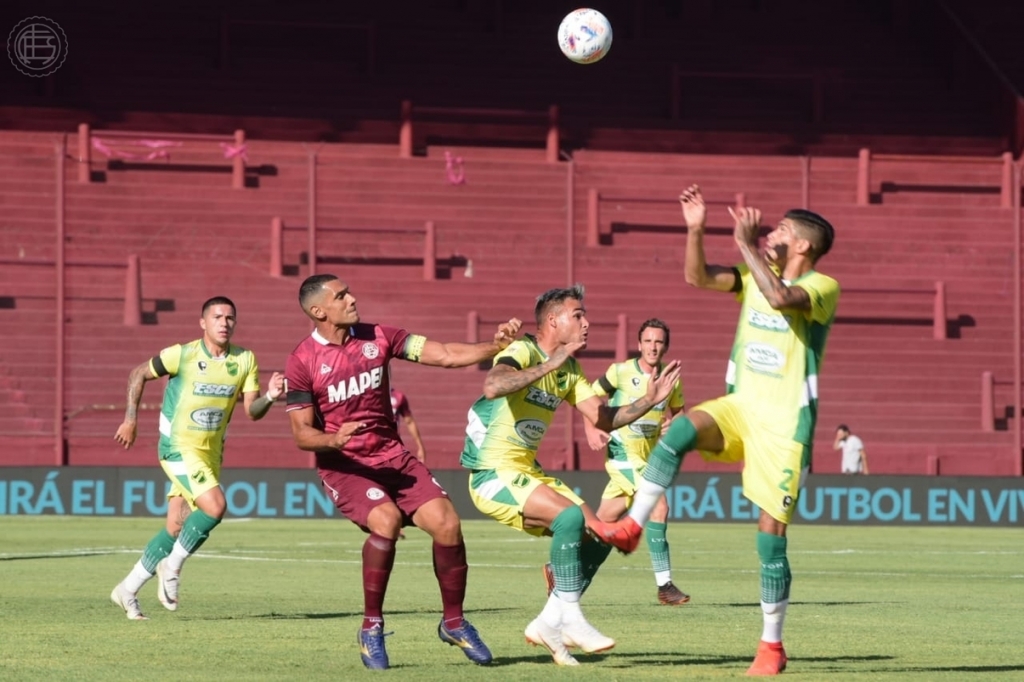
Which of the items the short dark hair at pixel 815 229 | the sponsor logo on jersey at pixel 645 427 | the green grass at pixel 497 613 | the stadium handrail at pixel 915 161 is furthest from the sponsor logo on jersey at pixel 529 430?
the stadium handrail at pixel 915 161

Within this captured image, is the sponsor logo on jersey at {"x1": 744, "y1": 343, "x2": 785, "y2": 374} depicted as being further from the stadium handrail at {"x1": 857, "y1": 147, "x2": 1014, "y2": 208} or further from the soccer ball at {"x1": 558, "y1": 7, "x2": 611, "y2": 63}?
the stadium handrail at {"x1": 857, "y1": 147, "x2": 1014, "y2": 208}

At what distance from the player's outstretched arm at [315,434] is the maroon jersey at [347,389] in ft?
0.17

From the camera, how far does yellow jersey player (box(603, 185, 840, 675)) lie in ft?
28.7

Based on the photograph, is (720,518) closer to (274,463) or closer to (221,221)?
(274,463)

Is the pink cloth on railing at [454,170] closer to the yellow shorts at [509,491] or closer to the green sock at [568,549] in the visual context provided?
the yellow shorts at [509,491]

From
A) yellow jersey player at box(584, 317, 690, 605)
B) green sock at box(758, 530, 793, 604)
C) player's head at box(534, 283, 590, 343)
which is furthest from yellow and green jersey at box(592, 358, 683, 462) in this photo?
green sock at box(758, 530, 793, 604)

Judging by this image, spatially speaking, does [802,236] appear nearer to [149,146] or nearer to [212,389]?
[212,389]

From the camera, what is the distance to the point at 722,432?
8867 mm

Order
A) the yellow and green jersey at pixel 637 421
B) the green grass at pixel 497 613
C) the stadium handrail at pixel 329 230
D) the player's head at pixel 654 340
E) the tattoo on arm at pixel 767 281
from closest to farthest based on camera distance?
the tattoo on arm at pixel 767 281 < the green grass at pixel 497 613 < the player's head at pixel 654 340 < the yellow and green jersey at pixel 637 421 < the stadium handrail at pixel 329 230

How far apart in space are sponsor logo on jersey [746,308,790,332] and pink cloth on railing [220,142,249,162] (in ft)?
81.1

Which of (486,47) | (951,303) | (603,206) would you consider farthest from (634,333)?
(486,47)

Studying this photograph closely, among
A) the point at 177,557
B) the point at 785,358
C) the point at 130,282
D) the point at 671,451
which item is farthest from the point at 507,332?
the point at 130,282

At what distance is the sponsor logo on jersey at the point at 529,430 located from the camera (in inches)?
408

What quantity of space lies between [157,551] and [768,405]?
537 cm
